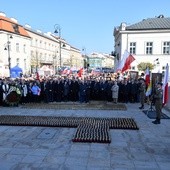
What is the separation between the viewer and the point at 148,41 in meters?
52.8

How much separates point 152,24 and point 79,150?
48785 mm

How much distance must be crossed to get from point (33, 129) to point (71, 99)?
8.12 metres

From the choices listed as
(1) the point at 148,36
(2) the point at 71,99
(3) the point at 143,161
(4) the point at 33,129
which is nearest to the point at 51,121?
(4) the point at 33,129

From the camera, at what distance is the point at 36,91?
1728 centimetres

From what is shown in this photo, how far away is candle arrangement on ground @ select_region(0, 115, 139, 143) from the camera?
9228 mm

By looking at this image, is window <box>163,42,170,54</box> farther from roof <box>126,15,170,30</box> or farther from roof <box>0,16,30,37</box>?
roof <box>0,16,30,37</box>

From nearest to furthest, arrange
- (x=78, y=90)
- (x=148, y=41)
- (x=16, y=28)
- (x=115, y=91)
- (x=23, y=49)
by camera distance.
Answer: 1. (x=115, y=91)
2. (x=78, y=90)
3. (x=148, y=41)
4. (x=16, y=28)
5. (x=23, y=49)

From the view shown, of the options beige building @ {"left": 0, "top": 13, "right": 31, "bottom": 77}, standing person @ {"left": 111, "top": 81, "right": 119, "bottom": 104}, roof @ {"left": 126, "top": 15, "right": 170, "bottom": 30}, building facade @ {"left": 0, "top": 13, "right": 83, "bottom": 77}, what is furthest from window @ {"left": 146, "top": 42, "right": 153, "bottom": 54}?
standing person @ {"left": 111, "top": 81, "right": 119, "bottom": 104}

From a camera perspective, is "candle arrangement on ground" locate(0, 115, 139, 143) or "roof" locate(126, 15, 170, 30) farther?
"roof" locate(126, 15, 170, 30)

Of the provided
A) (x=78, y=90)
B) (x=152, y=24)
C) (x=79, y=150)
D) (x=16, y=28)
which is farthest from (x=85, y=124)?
(x=16, y=28)

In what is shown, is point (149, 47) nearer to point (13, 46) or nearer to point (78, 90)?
point (13, 46)

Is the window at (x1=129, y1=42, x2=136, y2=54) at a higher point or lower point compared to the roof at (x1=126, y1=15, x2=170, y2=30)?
lower

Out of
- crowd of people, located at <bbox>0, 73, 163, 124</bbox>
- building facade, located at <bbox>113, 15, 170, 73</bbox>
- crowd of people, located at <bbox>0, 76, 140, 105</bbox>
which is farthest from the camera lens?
building facade, located at <bbox>113, 15, 170, 73</bbox>

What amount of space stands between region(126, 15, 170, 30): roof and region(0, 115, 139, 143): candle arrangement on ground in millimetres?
42992
